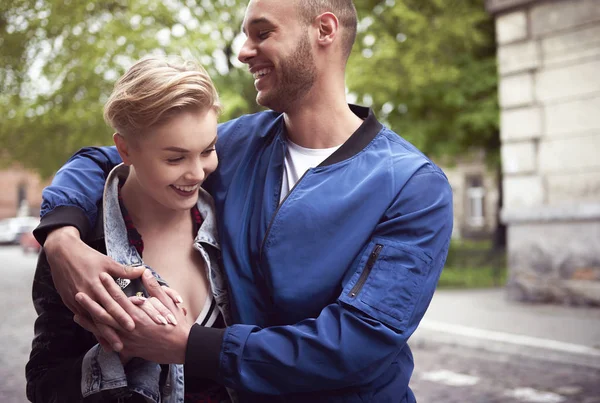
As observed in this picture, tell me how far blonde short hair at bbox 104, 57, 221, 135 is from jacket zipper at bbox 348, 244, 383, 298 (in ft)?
1.98

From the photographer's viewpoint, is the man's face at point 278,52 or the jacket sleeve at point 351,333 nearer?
the jacket sleeve at point 351,333

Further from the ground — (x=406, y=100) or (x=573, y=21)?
(x=573, y=21)

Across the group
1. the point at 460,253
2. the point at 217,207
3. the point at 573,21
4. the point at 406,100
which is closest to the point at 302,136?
the point at 217,207

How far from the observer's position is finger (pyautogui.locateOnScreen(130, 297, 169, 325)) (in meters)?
1.78

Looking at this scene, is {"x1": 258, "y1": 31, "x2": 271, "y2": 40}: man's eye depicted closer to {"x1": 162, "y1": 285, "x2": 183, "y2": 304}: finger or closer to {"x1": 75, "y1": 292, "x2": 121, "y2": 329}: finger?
{"x1": 162, "y1": 285, "x2": 183, "y2": 304}: finger

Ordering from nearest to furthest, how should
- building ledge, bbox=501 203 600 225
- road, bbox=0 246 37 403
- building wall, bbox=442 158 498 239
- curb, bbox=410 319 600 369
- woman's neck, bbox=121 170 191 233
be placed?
woman's neck, bbox=121 170 191 233 → road, bbox=0 246 37 403 → curb, bbox=410 319 600 369 → building ledge, bbox=501 203 600 225 → building wall, bbox=442 158 498 239

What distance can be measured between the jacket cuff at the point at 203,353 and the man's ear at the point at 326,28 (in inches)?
38.3

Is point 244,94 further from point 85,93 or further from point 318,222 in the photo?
point 318,222

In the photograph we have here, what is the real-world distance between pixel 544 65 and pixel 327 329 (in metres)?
10.2

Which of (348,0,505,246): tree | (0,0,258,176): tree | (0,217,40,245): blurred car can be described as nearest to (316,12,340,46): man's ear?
(0,0,258,176): tree

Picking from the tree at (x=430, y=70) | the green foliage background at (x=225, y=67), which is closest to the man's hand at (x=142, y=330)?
the green foliage background at (x=225, y=67)

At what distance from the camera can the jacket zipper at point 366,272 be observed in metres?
1.82

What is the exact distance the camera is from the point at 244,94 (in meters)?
15.6

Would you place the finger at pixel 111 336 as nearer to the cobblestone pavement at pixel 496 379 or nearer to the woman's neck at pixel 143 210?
Result: the woman's neck at pixel 143 210
